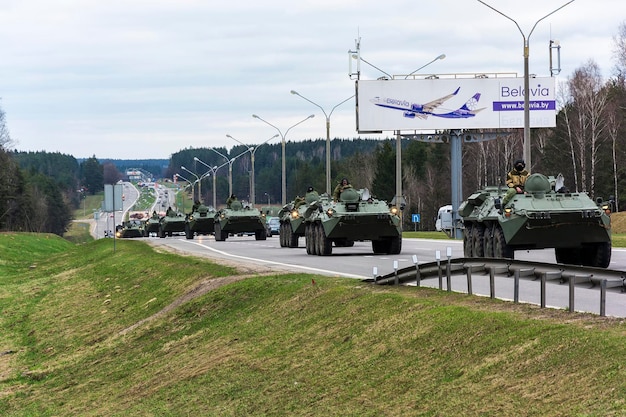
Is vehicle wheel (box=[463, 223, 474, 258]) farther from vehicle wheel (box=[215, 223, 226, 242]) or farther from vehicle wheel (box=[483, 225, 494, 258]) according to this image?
vehicle wheel (box=[215, 223, 226, 242])

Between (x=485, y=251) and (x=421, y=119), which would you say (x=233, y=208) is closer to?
(x=421, y=119)

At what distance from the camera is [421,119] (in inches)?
2753

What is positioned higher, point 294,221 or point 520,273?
point 294,221

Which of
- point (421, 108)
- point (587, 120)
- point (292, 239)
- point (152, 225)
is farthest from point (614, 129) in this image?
point (292, 239)

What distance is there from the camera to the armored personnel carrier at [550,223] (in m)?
23.2

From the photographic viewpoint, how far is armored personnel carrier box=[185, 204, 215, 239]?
66250mm

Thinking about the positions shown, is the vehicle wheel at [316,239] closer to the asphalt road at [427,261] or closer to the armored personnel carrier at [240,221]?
the asphalt road at [427,261]

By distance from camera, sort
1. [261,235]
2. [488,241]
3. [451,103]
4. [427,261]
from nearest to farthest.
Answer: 1. [488,241]
2. [427,261]
3. [261,235]
4. [451,103]

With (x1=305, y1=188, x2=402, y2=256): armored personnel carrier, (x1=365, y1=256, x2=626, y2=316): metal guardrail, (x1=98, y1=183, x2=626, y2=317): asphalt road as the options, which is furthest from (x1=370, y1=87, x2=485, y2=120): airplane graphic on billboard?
(x1=365, y1=256, x2=626, y2=316): metal guardrail

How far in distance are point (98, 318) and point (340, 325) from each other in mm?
11490

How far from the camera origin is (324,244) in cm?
3381

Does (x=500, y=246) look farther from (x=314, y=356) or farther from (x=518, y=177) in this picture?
(x=314, y=356)

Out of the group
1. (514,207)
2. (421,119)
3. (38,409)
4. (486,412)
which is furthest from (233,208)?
(486,412)

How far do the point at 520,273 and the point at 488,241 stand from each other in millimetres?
11352
